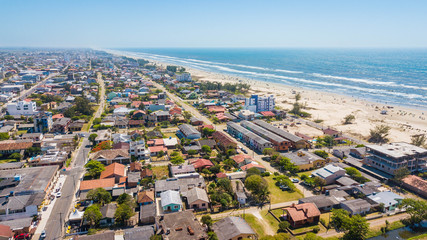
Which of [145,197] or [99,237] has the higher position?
[99,237]

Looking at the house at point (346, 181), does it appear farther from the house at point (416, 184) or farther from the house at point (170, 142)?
the house at point (170, 142)

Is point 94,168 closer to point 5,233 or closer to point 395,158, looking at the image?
point 5,233

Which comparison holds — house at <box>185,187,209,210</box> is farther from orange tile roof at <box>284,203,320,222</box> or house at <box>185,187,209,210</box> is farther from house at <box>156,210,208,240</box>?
orange tile roof at <box>284,203,320,222</box>

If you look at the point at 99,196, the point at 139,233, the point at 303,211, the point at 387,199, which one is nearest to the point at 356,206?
the point at 387,199

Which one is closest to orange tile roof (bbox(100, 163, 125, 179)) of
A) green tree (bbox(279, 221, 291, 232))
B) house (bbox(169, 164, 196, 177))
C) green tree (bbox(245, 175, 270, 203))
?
house (bbox(169, 164, 196, 177))

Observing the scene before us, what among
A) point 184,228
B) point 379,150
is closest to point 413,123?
point 379,150

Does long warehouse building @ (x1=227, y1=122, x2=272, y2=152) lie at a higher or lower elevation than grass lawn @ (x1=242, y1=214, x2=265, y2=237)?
higher

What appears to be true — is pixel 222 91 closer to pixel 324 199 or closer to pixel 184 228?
pixel 324 199

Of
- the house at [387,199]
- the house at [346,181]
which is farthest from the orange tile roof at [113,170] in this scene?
the house at [387,199]
